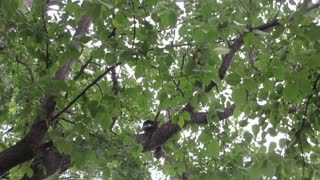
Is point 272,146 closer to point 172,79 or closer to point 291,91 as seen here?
point 291,91

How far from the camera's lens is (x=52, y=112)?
10.5 feet

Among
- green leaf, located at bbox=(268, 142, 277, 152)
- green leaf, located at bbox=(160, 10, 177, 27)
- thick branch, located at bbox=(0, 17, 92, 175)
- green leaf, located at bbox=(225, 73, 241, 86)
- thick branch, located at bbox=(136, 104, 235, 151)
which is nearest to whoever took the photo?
green leaf, located at bbox=(160, 10, 177, 27)

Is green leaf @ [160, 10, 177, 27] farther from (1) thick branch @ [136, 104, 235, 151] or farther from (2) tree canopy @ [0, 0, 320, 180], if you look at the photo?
(1) thick branch @ [136, 104, 235, 151]

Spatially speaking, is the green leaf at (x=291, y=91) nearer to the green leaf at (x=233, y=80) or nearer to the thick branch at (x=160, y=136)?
the green leaf at (x=233, y=80)

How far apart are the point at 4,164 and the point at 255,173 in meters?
2.18

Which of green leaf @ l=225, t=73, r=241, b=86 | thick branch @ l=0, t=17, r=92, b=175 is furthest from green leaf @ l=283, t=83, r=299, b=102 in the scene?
thick branch @ l=0, t=17, r=92, b=175

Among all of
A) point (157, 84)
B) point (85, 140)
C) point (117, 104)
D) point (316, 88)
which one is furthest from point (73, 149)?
point (316, 88)

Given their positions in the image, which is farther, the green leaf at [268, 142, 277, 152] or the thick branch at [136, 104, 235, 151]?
the thick branch at [136, 104, 235, 151]

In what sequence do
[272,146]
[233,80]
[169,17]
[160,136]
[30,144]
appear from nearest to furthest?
[169,17], [233,80], [272,146], [30,144], [160,136]

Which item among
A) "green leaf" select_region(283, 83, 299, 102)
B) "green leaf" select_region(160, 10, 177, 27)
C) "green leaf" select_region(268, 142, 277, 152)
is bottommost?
"green leaf" select_region(268, 142, 277, 152)

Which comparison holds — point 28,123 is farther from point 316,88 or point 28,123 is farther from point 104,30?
point 316,88

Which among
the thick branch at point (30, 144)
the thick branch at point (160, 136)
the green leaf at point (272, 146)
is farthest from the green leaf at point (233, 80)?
the thick branch at point (160, 136)

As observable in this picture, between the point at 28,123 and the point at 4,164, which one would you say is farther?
the point at 28,123

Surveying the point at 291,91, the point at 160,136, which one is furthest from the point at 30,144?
the point at 291,91
